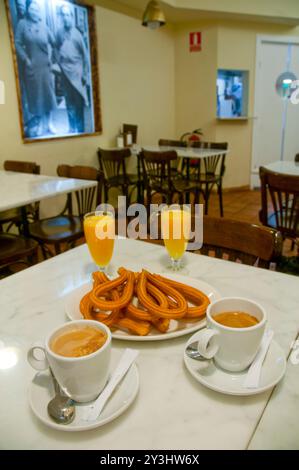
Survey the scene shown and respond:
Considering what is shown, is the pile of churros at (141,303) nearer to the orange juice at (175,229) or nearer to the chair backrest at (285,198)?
the orange juice at (175,229)

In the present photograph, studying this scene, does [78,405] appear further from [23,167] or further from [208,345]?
[23,167]

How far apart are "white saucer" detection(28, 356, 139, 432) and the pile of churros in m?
0.12

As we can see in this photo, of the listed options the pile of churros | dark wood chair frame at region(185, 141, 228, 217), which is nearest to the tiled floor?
dark wood chair frame at region(185, 141, 228, 217)

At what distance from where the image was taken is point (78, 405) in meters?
0.57

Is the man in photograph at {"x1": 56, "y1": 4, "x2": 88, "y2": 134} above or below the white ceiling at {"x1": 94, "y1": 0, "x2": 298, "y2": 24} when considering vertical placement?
below

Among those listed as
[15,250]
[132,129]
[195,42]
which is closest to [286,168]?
[15,250]

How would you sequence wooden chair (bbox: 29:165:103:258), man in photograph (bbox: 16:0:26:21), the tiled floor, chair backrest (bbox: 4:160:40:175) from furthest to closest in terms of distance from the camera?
1. the tiled floor
2. man in photograph (bbox: 16:0:26:21)
3. chair backrest (bbox: 4:160:40:175)
4. wooden chair (bbox: 29:165:103:258)

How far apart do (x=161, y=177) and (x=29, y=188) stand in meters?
1.83

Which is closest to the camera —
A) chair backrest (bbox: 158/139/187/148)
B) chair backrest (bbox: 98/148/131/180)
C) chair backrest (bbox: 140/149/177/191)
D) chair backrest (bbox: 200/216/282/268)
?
chair backrest (bbox: 200/216/282/268)

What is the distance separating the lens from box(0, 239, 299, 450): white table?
0.52 metres

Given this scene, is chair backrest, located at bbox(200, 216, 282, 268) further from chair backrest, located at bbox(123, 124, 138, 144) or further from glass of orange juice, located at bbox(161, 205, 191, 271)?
chair backrest, located at bbox(123, 124, 138, 144)

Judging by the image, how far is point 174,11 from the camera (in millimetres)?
4926

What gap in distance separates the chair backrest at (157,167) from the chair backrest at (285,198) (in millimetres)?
1357
